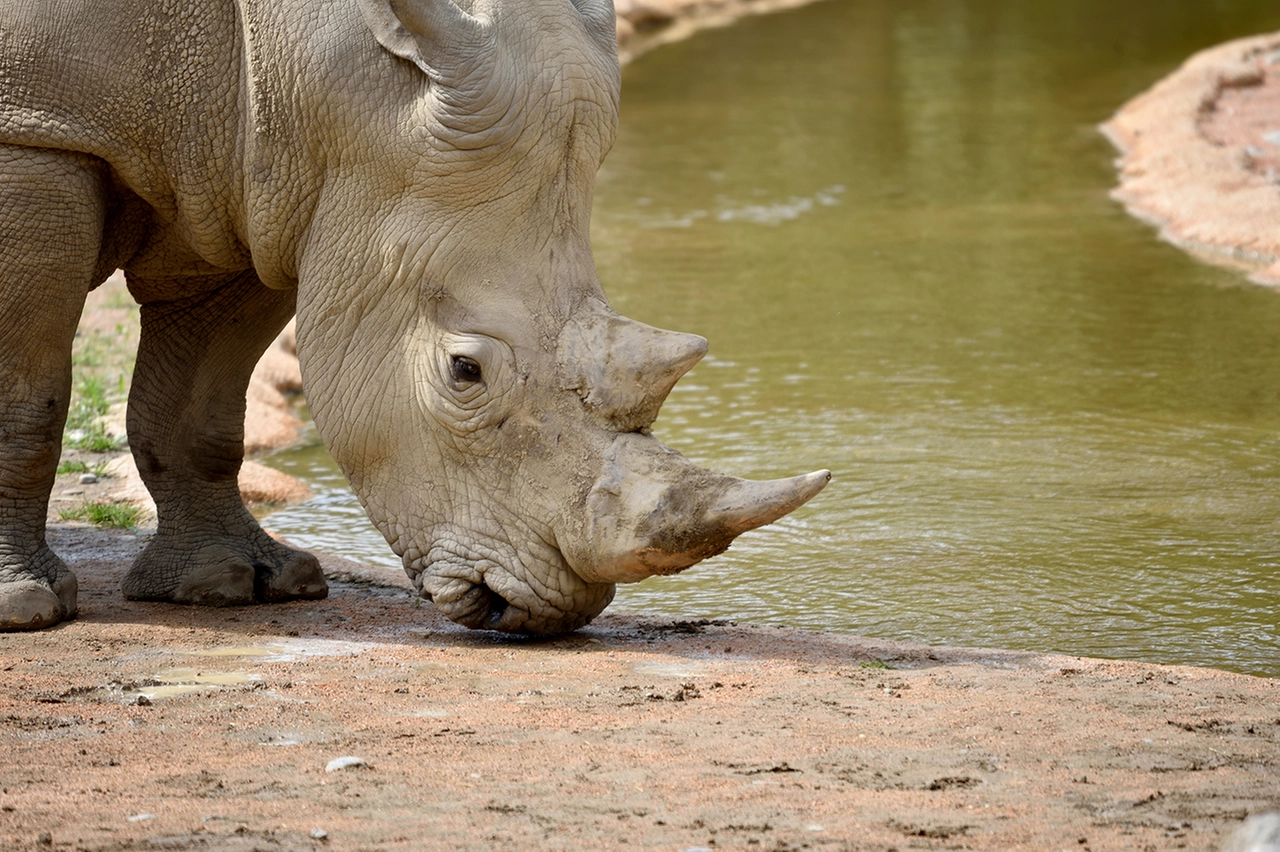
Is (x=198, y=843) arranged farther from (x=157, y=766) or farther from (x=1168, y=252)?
(x=1168, y=252)

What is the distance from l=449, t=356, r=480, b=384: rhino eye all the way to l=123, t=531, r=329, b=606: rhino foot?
1396mm

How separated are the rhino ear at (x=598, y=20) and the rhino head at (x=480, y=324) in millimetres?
98

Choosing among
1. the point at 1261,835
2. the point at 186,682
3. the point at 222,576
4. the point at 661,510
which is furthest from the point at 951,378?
the point at 1261,835

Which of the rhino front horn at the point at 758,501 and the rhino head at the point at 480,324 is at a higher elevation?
the rhino head at the point at 480,324

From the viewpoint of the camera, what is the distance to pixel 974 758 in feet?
13.2

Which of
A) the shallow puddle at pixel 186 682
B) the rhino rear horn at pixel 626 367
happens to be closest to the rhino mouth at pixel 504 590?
the rhino rear horn at pixel 626 367

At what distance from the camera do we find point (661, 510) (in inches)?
190

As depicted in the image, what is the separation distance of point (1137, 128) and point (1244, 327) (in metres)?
7.06

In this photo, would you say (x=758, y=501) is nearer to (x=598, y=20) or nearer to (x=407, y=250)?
(x=407, y=250)

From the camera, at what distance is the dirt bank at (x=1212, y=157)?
39.9 feet

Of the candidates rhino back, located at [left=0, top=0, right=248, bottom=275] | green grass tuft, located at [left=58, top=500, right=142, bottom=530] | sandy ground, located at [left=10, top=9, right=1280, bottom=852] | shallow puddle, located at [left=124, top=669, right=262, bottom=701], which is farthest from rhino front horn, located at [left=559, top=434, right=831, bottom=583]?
green grass tuft, located at [left=58, top=500, right=142, bottom=530]

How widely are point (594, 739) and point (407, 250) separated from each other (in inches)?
64.9

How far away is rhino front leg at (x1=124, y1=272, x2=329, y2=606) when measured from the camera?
6.23 m

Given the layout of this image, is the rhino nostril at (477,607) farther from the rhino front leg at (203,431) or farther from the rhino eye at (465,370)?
the rhino front leg at (203,431)
